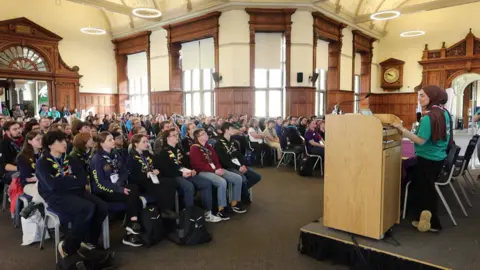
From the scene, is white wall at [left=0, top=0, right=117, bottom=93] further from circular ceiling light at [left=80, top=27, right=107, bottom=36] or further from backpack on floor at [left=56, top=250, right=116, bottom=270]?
backpack on floor at [left=56, top=250, right=116, bottom=270]

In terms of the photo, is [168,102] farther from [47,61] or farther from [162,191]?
[162,191]

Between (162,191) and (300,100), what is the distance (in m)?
9.16

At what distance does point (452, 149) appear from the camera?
387cm

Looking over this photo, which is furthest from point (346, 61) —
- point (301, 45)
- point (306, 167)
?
point (306, 167)

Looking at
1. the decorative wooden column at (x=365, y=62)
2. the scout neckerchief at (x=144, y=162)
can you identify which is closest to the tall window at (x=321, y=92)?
the decorative wooden column at (x=365, y=62)

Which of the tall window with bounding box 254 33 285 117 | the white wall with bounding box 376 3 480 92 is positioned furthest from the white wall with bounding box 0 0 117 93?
the white wall with bounding box 376 3 480 92

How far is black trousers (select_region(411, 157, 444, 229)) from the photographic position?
301 cm

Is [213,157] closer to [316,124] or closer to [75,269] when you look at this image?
[75,269]

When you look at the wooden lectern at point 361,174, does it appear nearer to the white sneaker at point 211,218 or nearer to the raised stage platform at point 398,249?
the raised stage platform at point 398,249

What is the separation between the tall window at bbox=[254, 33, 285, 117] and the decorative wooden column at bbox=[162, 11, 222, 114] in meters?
1.59

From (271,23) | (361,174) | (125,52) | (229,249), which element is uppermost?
(271,23)

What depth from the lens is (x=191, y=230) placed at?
3.27 metres

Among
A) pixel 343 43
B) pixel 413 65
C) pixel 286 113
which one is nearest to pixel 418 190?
pixel 286 113

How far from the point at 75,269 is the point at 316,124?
567cm
